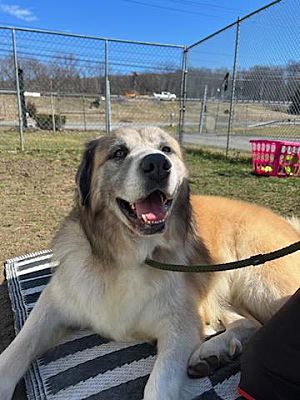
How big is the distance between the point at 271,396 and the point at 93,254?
3.29 ft

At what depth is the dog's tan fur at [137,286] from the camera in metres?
1.77

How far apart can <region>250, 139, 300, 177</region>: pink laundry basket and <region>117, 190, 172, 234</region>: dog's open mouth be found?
4.89m

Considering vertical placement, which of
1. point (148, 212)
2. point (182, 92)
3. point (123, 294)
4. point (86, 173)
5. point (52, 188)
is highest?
point (182, 92)

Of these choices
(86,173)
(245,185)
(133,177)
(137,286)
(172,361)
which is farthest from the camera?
(245,185)

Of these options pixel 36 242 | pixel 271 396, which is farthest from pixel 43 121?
pixel 271 396

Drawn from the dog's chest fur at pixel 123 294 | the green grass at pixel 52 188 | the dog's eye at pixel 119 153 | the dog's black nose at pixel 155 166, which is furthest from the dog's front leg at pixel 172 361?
the green grass at pixel 52 188

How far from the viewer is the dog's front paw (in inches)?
67.8

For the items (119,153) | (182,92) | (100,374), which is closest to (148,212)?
(119,153)

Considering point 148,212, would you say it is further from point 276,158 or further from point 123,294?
point 276,158

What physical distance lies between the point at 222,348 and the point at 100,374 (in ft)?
1.89

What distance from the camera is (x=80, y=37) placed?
28.1 ft

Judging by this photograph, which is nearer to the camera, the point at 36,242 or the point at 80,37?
the point at 36,242

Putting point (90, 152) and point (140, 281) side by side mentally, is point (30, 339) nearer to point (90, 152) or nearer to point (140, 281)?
point (140, 281)

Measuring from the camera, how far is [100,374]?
1810mm
